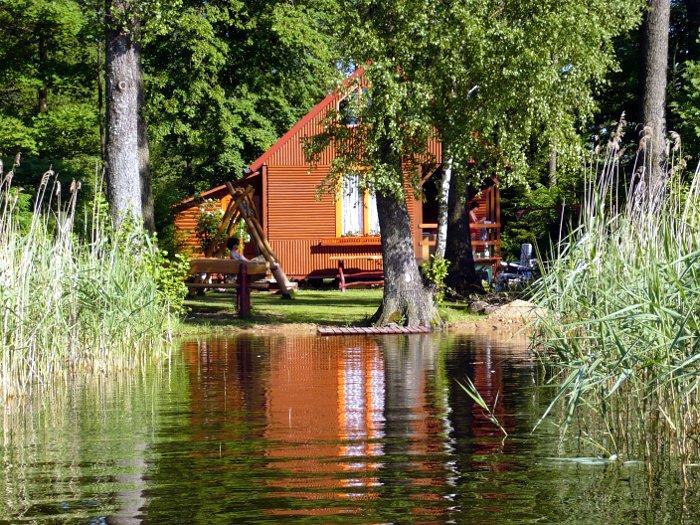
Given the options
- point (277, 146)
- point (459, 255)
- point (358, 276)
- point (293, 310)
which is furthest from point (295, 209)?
point (293, 310)

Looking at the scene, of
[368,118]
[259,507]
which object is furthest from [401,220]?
[259,507]

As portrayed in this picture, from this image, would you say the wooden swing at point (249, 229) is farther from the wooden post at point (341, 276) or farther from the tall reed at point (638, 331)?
the tall reed at point (638, 331)

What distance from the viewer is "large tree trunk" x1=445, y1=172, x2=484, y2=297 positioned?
94.3 feet

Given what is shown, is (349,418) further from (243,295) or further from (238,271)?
(238,271)

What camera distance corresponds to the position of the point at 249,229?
97.2 feet

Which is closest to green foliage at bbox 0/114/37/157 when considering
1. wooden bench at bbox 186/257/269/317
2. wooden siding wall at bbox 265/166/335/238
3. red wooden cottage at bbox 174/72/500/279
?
red wooden cottage at bbox 174/72/500/279

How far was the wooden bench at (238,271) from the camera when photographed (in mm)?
24406

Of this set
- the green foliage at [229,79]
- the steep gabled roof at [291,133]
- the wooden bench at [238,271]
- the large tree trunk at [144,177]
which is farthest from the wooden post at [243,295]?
the green foliage at [229,79]

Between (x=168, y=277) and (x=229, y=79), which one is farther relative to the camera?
(x=229, y=79)

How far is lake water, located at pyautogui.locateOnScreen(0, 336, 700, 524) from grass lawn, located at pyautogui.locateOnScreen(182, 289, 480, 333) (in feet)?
25.3

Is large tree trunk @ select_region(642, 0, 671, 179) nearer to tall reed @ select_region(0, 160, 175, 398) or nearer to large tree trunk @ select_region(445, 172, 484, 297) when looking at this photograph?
large tree trunk @ select_region(445, 172, 484, 297)

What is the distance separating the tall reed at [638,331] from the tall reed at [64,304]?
4.72 meters

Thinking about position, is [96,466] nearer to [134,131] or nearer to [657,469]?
[657,469]

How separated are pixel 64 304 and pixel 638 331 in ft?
23.7
